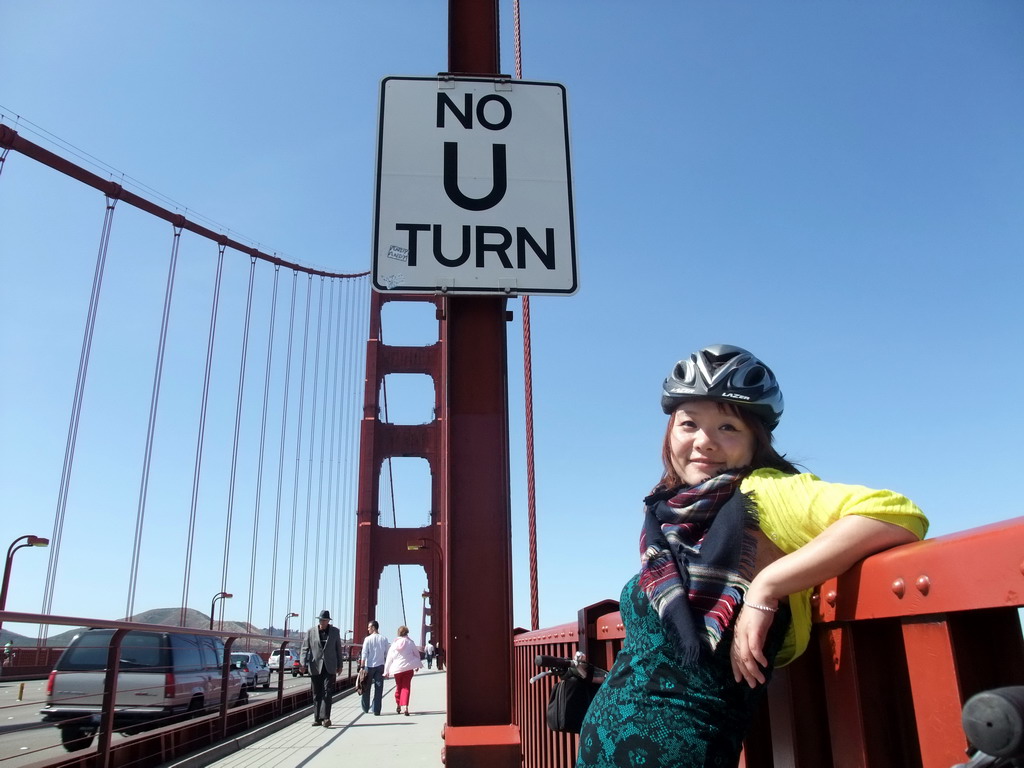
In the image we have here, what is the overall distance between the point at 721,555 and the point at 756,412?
287mm

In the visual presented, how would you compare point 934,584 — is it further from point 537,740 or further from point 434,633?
point 434,633

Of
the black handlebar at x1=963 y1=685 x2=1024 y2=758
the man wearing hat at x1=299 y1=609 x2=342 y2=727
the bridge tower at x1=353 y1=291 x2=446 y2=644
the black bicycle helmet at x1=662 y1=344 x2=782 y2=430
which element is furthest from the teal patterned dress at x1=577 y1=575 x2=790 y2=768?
the bridge tower at x1=353 y1=291 x2=446 y2=644

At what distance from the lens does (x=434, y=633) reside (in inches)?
1118

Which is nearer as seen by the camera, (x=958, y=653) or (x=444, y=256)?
(x=958, y=653)

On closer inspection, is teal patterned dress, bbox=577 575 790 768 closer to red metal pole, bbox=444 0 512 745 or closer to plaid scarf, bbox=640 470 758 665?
plaid scarf, bbox=640 470 758 665

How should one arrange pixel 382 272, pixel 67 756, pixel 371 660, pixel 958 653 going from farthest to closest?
pixel 371 660 → pixel 67 756 → pixel 382 272 → pixel 958 653

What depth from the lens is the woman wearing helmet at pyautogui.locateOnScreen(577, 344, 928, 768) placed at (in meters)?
0.90

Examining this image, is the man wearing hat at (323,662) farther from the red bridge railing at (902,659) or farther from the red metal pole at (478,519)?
the red bridge railing at (902,659)

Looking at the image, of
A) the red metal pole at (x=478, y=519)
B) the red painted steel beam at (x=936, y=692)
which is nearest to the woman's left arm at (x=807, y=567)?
the red painted steel beam at (x=936, y=692)

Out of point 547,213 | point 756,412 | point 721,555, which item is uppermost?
point 547,213

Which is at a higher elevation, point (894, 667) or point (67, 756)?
point (894, 667)

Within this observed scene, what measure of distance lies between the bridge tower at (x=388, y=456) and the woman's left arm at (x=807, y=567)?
26.6 metres

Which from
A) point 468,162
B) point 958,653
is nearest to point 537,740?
point 468,162

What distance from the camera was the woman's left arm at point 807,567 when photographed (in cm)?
88
